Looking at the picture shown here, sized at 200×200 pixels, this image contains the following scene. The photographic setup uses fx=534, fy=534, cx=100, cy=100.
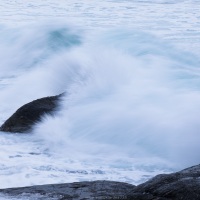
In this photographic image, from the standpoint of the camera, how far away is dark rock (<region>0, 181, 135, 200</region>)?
12.4 feet

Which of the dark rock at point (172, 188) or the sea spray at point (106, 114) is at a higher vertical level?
the dark rock at point (172, 188)

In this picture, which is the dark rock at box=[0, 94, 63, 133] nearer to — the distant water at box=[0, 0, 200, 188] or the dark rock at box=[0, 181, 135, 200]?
the distant water at box=[0, 0, 200, 188]

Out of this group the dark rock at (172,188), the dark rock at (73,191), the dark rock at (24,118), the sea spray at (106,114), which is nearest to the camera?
the dark rock at (172,188)

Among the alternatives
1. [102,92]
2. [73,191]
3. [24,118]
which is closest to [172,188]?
[73,191]

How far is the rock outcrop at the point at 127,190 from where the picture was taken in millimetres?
3385

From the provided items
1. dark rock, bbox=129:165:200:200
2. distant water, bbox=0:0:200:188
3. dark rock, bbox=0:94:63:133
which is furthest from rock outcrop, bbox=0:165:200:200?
dark rock, bbox=0:94:63:133

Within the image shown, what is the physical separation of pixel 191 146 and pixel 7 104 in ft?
10.3

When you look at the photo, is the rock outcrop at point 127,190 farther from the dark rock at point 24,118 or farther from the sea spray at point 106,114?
the dark rock at point 24,118

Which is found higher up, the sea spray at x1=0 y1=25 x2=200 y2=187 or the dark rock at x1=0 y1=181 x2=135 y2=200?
the dark rock at x1=0 y1=181 x2=135 y2=200

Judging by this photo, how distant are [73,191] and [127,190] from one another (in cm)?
40

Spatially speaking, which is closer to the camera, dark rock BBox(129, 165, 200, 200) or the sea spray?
dark rock BBox(129, 165, 200, 200)

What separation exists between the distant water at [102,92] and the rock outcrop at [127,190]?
0.70m

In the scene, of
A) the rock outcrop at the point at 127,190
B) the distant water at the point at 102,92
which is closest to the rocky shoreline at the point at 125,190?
the rock outcrop at the point at 127,190

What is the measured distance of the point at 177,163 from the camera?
5.47m
